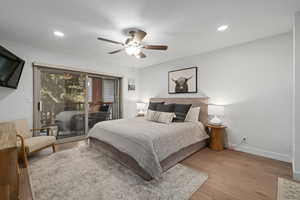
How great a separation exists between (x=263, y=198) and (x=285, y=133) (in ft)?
5.42

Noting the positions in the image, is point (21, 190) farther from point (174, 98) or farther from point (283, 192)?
point (174, 98)

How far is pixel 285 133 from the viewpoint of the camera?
249 centimetres

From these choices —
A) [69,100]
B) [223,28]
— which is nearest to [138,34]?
[223,28]

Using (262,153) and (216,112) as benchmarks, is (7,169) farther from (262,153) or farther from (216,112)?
(262,153)

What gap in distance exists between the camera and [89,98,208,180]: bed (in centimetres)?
191

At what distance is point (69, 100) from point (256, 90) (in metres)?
4.89

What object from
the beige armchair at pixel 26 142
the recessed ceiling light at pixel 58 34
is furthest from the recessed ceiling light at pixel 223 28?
the beige armchair at pixel 26 142

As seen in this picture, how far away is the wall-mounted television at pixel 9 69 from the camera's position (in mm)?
2286

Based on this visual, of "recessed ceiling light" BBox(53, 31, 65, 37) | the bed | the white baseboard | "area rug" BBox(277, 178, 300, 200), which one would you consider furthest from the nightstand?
"recessed ceiling light" BBox(53, 31, 65, 37)

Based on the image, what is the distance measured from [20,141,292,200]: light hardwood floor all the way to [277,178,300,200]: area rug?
0.05 meters

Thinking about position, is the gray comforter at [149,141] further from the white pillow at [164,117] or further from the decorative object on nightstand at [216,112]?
the decorative object on nightstand at [216,112]

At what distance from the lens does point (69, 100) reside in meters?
3.87

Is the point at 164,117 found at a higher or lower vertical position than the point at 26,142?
higher

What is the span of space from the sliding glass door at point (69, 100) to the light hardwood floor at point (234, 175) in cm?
98
